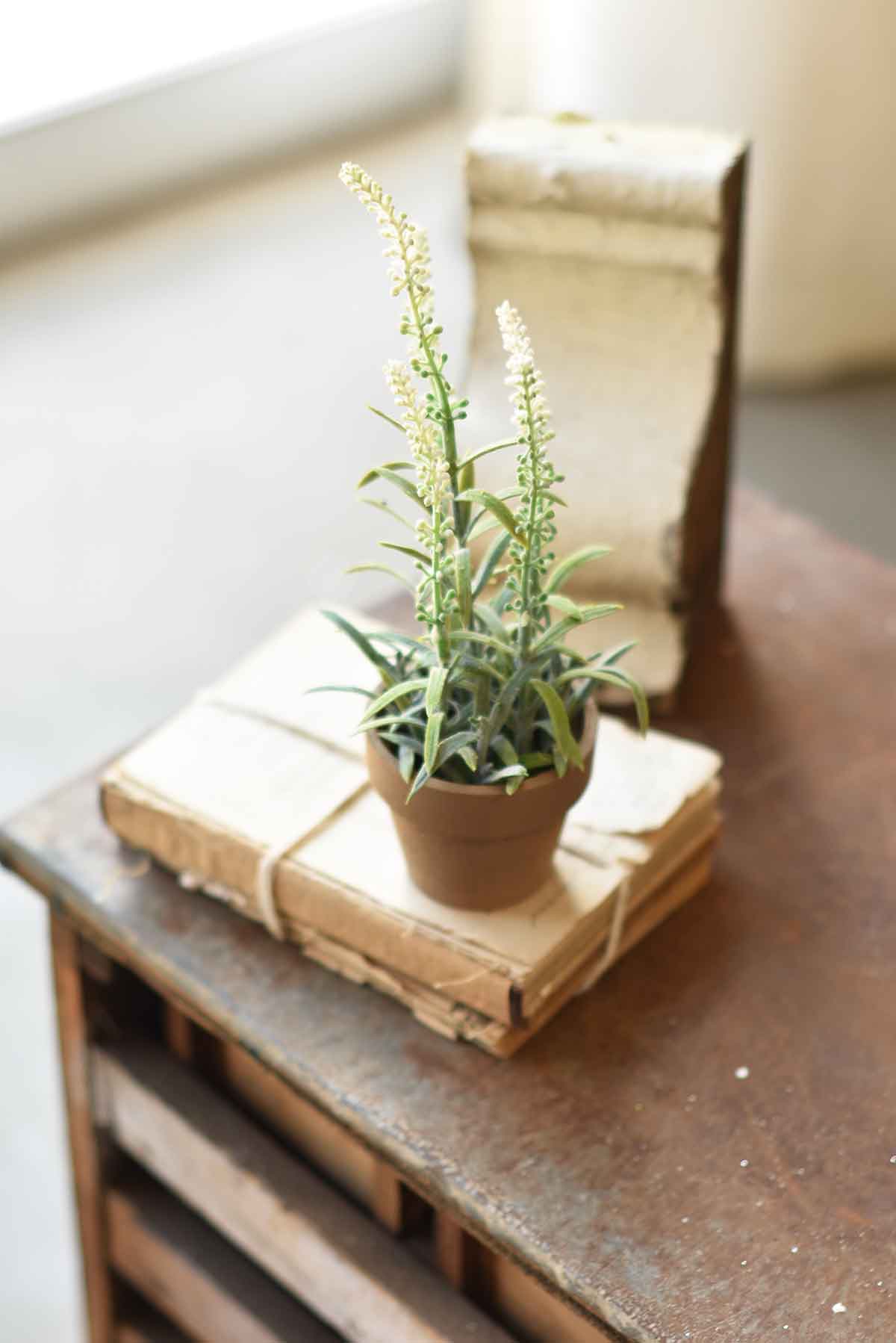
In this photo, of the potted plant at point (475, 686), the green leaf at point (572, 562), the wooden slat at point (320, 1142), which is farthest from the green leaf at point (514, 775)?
the wooden slat at point (320, 1142)

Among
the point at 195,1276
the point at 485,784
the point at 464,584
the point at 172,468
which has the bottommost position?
the point at 172,468

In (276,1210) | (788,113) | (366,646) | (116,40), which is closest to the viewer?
(366,646)

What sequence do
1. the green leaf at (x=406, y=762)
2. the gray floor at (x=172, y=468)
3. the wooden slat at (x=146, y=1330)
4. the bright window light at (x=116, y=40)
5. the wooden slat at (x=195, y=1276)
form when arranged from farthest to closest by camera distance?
1. the bright window light at (x=116, y=40)
2. the gray floor at (x=172, y=468)
3. the wooden slat at (x=146, y=1330)
4. the wooden slat at (x=195, y=1276)
5. the green leaf at (x=406, y=762)

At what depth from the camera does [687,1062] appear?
0.95m

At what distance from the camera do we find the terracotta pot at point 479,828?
34.6 inches

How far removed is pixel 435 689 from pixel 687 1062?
0.92 feet

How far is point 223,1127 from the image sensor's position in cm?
112

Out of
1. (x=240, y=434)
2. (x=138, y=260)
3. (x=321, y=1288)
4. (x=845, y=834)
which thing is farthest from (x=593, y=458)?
(x=138, y=260)

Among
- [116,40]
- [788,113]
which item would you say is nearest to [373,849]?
[788,113]

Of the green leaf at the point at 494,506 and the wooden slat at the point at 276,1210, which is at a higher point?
the green leaf at the point at 494,506

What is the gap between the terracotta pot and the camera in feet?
2.88

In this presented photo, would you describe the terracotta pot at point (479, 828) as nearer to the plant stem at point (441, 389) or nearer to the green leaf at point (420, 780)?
the green leaf at point (420, 780)

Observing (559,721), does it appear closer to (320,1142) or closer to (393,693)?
(393,693)

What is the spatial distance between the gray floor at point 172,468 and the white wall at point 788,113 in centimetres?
14
